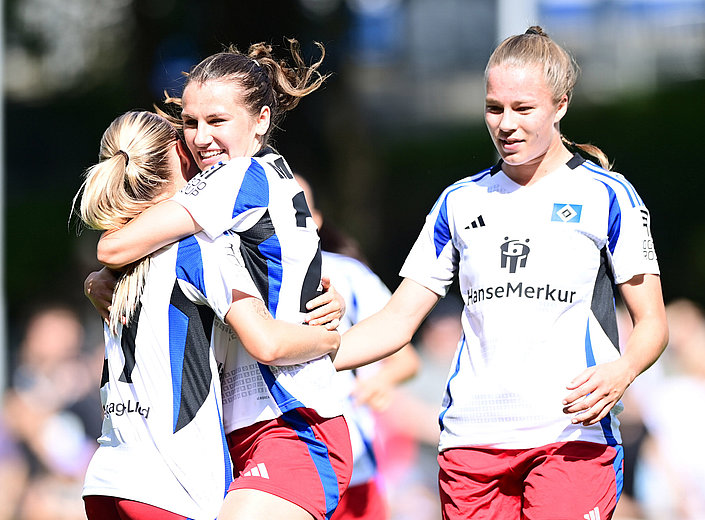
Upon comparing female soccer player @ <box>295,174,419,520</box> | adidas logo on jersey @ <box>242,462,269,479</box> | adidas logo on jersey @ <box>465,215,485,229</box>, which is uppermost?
adidas logo on jersey @ <box>465,215,485,229</box>

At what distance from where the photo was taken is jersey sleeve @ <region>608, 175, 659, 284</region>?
3000 millimetres

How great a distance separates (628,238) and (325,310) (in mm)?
902

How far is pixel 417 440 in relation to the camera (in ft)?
23.3

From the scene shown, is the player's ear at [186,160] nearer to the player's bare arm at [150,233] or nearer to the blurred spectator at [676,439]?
the player's bare arm at [150,233]

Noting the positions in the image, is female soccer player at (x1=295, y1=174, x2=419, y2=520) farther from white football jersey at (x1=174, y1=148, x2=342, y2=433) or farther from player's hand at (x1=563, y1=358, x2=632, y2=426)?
player's hand at (x1=563, y1=358, x2=632, y2=426)

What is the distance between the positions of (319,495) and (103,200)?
38.4 inches

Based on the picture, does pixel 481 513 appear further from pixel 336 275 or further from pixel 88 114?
pixel 88 114

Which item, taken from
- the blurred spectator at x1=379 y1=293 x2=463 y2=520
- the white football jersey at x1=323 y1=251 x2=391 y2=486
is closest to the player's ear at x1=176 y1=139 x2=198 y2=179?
the white football jersey at x1=323 y1=251 x2=391 y2=486

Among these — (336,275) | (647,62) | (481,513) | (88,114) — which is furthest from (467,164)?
(481,513)

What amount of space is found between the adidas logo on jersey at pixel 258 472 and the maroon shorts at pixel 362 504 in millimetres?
1637

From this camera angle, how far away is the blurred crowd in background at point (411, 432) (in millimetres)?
6680

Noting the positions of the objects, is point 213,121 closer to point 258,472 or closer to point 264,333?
point 264,333

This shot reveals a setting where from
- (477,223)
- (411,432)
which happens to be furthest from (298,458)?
(411,432)

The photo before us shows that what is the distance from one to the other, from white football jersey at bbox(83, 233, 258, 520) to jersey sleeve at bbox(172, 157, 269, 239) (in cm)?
6
